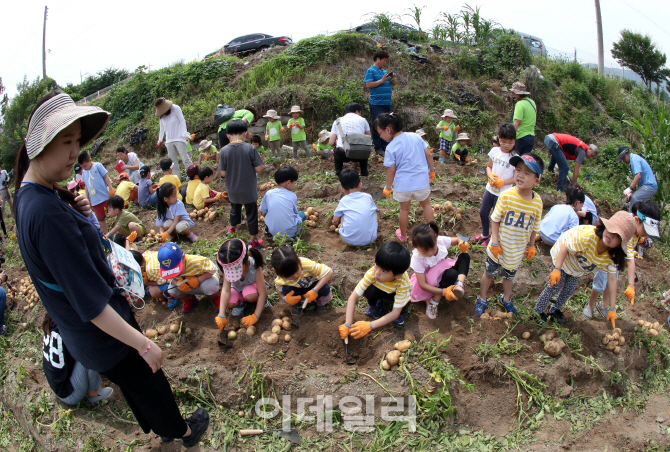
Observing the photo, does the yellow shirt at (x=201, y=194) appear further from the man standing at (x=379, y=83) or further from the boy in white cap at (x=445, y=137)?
the boy in white cap at (x=445, y=137)

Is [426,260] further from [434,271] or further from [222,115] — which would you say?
[222,115]

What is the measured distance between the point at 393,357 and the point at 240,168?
114 inches

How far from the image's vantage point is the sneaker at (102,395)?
3.54 meters

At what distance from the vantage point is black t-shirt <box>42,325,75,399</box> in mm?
3340

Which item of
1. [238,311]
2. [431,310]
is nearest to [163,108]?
[238,311]

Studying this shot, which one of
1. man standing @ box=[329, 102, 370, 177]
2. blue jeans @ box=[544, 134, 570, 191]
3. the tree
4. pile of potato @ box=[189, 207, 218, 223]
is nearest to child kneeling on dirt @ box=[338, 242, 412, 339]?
man standing @ box=[329, 102, 370, 177]

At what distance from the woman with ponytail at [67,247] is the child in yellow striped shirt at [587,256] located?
330cm

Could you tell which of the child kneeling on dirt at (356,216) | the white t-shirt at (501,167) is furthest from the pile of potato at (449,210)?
the child kneeling on dirt at (356,216)

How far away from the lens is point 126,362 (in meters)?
2.26

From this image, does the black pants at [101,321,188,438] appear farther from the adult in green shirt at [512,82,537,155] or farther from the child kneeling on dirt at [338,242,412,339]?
the adult in green shirt at [512,82,537,155]

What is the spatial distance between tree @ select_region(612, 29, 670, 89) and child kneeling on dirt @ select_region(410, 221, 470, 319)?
25.0 meters

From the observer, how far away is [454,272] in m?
3.77

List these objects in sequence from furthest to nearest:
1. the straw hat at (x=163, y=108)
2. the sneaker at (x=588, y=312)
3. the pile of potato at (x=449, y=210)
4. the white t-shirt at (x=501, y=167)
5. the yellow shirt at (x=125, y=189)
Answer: the yellow shirt at (x=125, y=189) → the straw hat at (x=163, y=108) → the pile of potato at (x=449, y=210) → the white t-shirt at (x=501, y=167) → the sneaker at (x=588, y=312)

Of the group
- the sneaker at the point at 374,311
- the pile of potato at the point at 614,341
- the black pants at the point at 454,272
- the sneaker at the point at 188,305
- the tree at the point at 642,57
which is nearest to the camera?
the pile of potato at the point at 614,341
